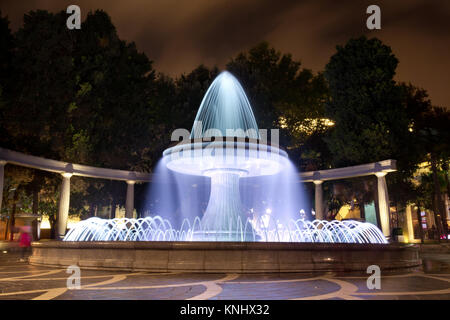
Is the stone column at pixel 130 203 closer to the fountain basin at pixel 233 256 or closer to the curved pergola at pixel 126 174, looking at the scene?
the curved pergola at pixel 126 174

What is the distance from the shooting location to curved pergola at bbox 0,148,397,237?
18.6 meters

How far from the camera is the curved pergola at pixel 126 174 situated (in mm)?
18594

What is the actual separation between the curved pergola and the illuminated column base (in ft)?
33.2

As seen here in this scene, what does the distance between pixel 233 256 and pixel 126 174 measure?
1573cm

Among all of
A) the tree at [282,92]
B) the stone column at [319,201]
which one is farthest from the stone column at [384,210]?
the tree at [282,92]

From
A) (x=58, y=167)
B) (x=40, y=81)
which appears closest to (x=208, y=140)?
(x=58, y=167)

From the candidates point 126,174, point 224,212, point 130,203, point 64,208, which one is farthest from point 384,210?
point 64,208

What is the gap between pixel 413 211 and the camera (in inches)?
1896

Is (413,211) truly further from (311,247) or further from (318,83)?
(311,247)

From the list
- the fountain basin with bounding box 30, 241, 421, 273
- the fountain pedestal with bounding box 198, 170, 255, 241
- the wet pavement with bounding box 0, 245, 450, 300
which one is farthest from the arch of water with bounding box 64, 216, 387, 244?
the wet pavement with bounding box 0, 245, 450, 300

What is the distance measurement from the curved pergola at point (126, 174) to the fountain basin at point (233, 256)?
9.72m

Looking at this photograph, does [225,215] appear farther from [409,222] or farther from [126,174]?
[409,222]

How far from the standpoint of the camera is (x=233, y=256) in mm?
9219

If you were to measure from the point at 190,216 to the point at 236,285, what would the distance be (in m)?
20.1
